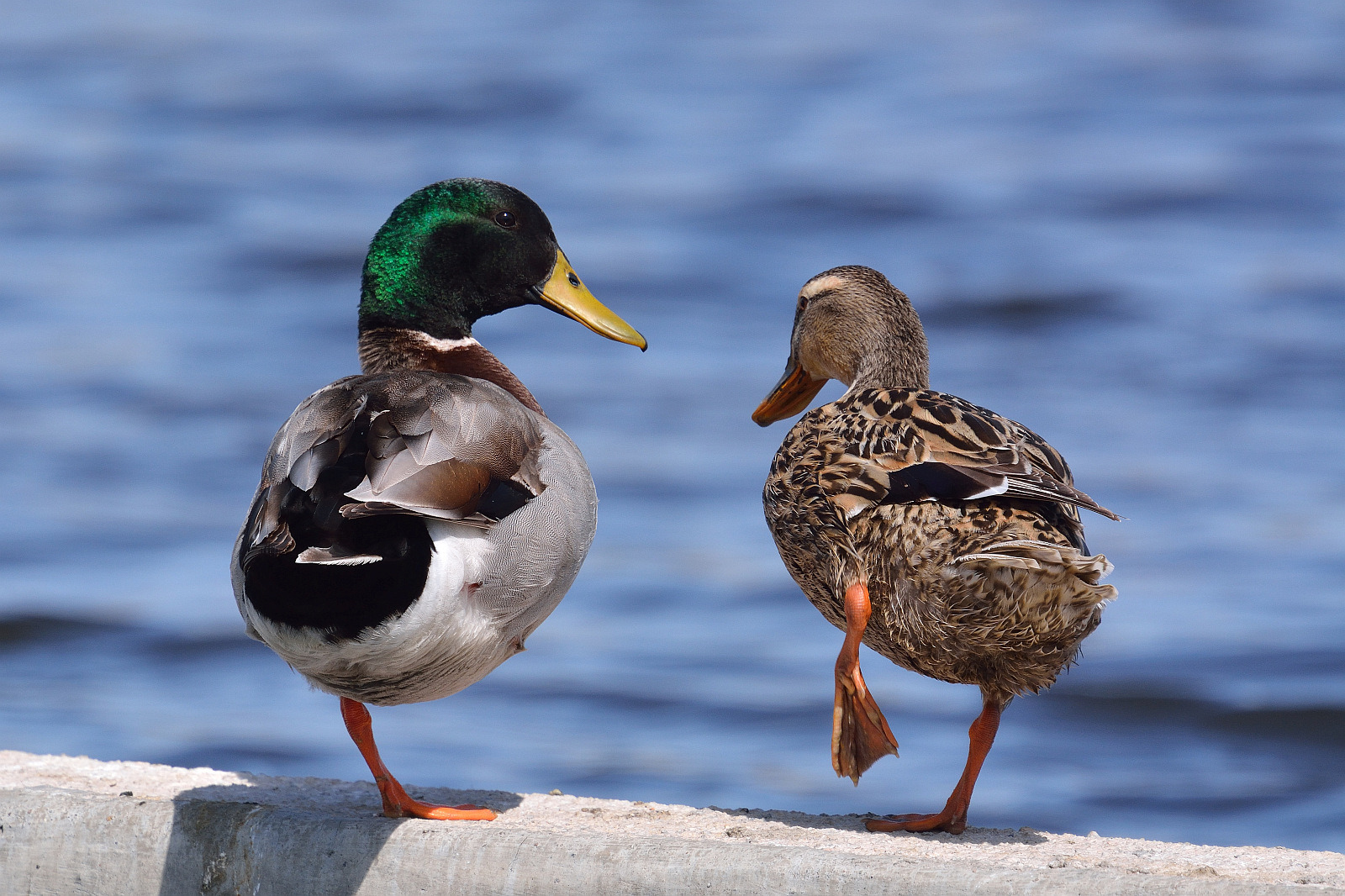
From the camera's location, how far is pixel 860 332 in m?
4.86

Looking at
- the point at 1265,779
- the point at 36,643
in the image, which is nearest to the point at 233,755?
the point at 36,643

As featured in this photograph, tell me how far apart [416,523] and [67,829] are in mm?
966

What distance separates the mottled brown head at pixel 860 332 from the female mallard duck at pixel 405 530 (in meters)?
0.89

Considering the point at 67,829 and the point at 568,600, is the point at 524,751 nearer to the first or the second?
the point at 568,600

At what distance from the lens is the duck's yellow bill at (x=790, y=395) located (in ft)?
Answer: 17.4

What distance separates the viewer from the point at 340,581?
3.38 m

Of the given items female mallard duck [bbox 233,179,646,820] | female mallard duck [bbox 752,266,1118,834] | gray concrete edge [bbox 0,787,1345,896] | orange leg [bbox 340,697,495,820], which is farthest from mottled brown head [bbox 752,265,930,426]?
gray concrete edge [bbox 0,787,1345,896]

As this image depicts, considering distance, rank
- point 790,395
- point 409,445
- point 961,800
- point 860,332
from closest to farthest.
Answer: point 409,445, point 961,800, point 860,332, point 790,395

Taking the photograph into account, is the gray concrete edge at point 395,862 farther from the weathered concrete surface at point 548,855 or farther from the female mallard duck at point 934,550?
the female mallard duck at point 934,550

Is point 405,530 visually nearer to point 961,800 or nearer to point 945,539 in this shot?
point 945,539

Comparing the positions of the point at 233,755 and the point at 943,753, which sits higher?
the point at 943,753

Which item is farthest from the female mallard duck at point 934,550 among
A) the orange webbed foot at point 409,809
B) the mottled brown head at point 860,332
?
the orange webbed foot at point 409,809

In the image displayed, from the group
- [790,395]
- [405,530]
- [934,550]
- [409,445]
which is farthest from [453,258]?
[934,550]

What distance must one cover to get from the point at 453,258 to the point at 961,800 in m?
2.07
